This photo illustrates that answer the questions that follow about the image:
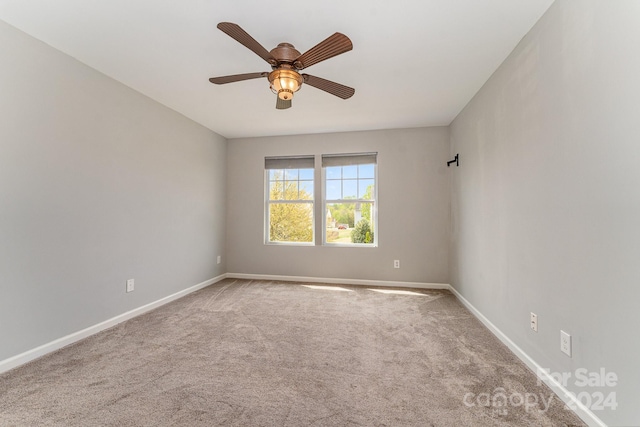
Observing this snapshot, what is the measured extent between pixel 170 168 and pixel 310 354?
9.15 ft

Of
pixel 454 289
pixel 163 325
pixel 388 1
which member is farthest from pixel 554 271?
pixel 163 325

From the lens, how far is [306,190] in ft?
15.3

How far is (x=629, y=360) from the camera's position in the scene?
4.00ft

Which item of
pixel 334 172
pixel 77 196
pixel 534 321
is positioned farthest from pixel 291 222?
pixel 534 321

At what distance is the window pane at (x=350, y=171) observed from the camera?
14.8ft

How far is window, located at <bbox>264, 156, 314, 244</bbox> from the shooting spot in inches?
183

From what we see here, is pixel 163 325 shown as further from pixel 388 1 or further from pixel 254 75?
pixel 388 1

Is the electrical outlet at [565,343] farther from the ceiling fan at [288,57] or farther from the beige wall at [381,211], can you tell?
the beige wall at [381,211]

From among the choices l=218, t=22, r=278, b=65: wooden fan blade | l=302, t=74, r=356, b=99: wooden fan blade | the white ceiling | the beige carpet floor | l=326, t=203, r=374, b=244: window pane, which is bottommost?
the beige carpet floor

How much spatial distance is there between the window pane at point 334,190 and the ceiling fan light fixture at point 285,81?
266cm

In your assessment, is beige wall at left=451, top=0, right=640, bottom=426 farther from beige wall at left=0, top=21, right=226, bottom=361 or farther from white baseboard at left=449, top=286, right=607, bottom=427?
beige wall at left=0, top=21, right=226, bottom=361

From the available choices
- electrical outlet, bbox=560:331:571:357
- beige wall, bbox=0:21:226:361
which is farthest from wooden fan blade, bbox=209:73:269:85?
electrical outlet, bbox=560:331:571:357

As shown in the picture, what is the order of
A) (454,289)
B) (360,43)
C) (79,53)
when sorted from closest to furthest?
(360,43) → (79,53) → (454,289)

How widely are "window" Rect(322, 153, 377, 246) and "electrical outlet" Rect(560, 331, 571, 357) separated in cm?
285
